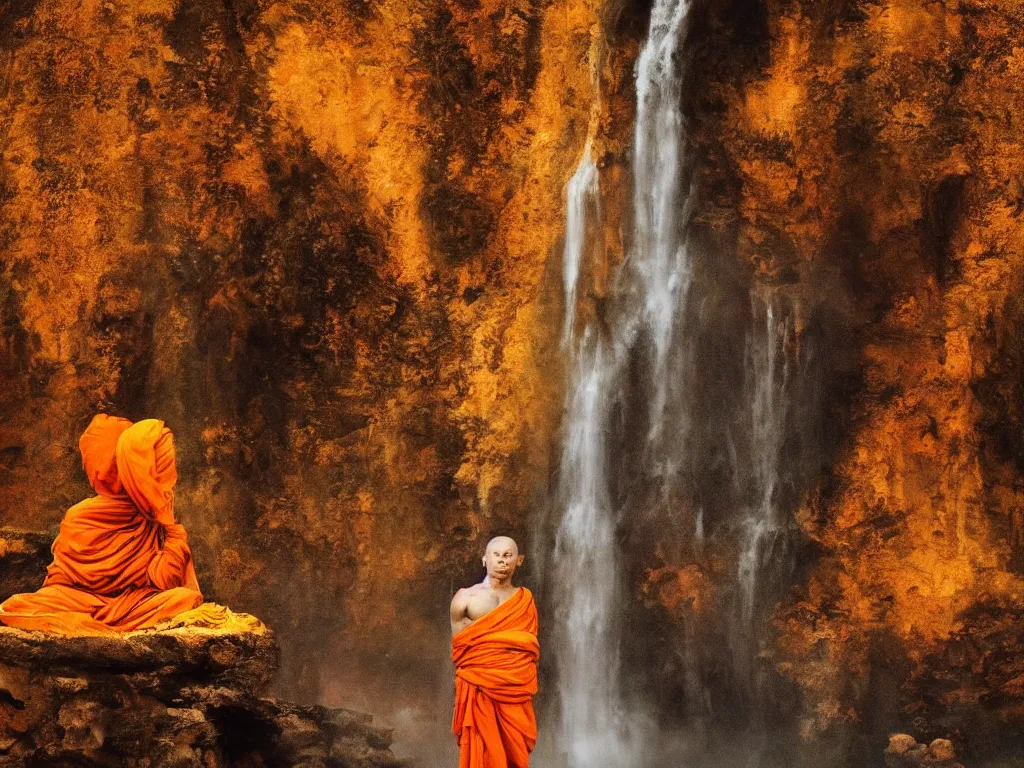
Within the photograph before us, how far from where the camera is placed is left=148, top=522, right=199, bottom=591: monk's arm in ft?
26.8

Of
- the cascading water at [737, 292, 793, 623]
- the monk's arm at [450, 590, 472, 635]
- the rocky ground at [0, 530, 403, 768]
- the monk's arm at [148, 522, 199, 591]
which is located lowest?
the rocky ground at [0, 530, 403, 768]

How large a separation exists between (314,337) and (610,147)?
3480 mm

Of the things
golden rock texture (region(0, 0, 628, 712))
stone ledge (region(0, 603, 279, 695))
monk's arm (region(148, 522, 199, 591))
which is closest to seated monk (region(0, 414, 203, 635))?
monk's arm (region(148, 522, 199, 591))

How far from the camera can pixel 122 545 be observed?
26.6 ft

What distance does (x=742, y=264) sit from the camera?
11648 mm

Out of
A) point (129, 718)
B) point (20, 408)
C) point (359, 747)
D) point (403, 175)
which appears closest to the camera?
point (129, 718)

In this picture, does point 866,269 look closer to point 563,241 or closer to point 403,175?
Answer: point 563,241

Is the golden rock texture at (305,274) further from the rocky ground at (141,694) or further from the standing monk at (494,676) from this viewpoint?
the standing monk at (494,676)

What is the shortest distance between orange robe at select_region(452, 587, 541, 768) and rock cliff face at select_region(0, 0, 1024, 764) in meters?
3.77

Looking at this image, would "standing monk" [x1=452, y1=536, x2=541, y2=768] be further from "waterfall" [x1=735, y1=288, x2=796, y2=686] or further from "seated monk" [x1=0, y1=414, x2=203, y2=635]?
"waterfall" [x1=735, y1=288, x2=796, y2=686]

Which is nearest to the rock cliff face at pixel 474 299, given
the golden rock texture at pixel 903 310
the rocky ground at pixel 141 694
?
the golden rock texture at pixel 903 310

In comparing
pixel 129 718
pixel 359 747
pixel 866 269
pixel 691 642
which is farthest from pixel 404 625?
pixel 866 269

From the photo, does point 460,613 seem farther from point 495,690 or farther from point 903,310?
point 903,310

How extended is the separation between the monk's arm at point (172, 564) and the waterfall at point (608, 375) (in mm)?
4084
